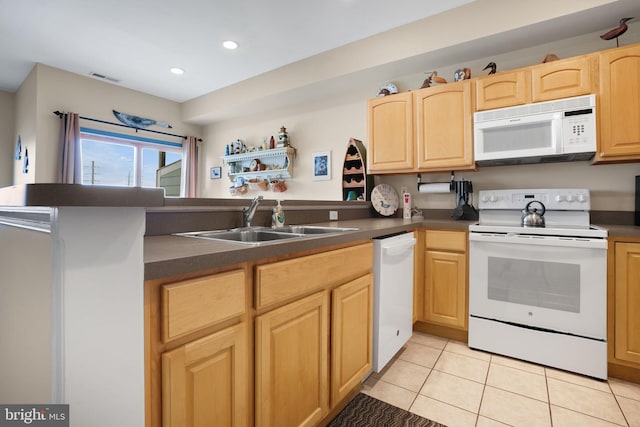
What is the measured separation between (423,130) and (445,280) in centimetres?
127

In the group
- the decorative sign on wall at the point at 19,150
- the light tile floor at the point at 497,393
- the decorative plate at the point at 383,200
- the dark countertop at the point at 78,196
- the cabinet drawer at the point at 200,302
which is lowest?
the light tile floor at the point at 497,393

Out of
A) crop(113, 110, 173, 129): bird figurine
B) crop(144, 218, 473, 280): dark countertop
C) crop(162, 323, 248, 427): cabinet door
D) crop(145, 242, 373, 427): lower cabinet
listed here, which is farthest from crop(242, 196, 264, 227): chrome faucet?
crop(113, 110, 173, 129): bird figurine

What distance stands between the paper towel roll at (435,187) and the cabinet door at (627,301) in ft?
3.94

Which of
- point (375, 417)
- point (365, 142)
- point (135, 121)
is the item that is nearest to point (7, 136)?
point (135, 121)

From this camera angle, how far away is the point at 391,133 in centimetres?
284

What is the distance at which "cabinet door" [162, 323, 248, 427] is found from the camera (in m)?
0.79

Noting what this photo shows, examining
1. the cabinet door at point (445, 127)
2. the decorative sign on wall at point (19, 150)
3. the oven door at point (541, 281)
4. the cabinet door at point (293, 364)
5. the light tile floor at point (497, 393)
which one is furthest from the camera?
the decorative sign on wall at point (19, 150)

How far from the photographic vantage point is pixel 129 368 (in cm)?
66

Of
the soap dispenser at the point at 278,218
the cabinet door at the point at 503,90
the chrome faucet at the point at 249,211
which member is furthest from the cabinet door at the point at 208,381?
the cabinet door at the point at 503,90

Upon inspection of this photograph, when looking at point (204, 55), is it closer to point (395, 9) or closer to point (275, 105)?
point (275, 105)

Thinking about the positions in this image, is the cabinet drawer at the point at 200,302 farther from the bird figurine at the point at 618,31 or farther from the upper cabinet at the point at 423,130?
the bird figurine at the point at 618,31

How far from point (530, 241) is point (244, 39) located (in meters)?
3.03

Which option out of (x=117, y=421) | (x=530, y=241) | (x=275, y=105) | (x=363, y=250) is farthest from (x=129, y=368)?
(x=275, y=105)

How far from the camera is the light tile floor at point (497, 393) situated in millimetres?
1521
